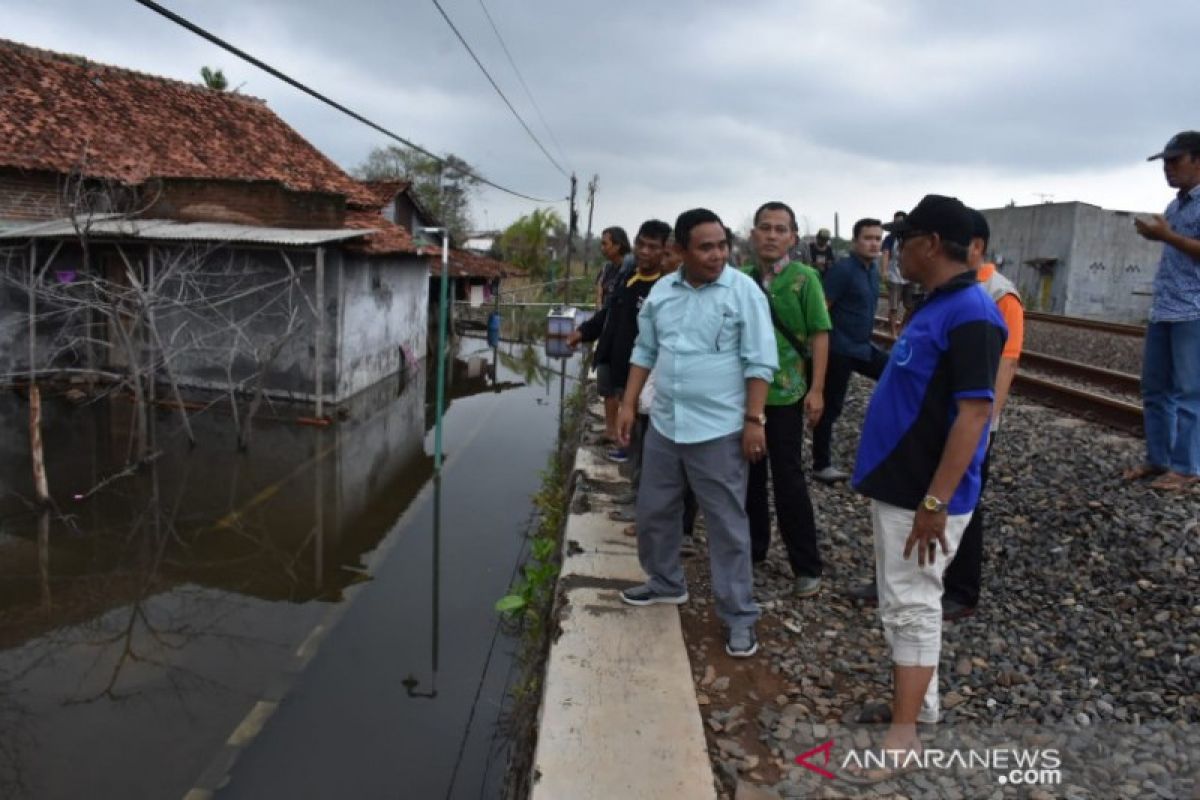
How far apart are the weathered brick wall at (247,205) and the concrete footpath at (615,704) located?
10.3 meters

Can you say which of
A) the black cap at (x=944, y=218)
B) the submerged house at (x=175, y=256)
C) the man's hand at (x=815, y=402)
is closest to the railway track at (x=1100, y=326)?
the man's hand at (x=815, y=402)

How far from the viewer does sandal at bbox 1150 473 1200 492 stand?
14.2 ft

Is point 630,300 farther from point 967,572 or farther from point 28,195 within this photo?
point 28,195

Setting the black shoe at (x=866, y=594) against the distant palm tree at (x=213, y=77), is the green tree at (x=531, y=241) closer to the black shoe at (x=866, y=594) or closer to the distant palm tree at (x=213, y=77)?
the distant palm tree at (x=213, y=77)

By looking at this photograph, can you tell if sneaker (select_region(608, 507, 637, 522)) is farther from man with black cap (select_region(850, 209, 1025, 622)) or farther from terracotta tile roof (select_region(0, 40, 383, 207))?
terracotta tile roof (select_region(0, 40, 383, 207))

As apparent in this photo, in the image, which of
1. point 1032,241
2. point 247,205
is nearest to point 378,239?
point 247,205

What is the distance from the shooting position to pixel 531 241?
1636 inches

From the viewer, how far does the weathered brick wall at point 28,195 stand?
13.4m

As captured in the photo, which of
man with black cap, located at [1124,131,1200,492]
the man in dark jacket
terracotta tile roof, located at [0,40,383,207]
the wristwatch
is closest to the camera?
the wristwatch

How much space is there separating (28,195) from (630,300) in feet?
43.8

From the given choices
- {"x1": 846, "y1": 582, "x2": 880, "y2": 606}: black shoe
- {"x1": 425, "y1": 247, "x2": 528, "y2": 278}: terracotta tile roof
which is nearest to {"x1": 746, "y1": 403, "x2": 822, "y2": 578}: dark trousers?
{"x1": 846, "y1": 582, "x2": 880, "y2": 606}: black shoe

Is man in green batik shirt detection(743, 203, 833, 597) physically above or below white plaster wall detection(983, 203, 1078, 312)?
below

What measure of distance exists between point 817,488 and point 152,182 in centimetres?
1299

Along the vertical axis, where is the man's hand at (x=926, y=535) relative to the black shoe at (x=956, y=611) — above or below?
above
